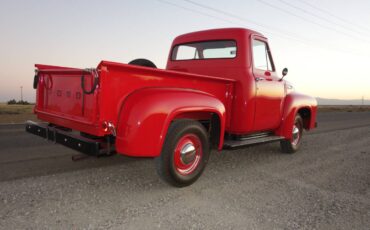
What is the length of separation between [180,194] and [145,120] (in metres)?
1.00

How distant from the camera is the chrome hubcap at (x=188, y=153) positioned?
363cm

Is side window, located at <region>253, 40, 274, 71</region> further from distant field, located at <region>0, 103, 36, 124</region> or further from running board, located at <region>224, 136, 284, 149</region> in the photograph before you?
distant field, located at <region>0, 103, 36, 124</region>

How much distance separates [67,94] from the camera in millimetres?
3723

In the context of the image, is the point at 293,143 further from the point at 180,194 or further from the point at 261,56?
the point at 180,194

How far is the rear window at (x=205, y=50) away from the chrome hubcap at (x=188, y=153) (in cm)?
193

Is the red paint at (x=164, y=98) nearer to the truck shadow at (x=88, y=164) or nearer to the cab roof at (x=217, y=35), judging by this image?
the cab roof at (x=217, y=35)

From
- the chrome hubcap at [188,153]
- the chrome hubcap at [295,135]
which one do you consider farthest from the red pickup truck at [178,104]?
the chrome hubcap at [295,135]

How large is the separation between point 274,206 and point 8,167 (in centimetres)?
355

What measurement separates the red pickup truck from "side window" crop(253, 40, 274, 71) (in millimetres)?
20

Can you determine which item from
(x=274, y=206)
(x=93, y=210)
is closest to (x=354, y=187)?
(x=274, y=206)

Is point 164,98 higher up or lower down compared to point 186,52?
lower down

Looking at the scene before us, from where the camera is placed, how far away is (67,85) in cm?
371

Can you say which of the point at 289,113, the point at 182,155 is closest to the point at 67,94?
the point at 182,155

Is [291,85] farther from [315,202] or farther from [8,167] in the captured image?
[8,167]
